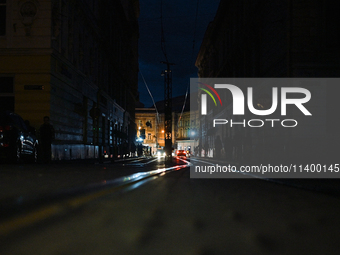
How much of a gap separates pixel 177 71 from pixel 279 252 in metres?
72.5

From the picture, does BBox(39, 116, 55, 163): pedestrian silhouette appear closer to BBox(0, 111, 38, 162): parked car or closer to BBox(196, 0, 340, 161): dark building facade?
BBox(0, 111, 38, 162): parked car

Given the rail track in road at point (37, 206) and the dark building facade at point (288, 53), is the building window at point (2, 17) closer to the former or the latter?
the dark building facade at point (288, 53)

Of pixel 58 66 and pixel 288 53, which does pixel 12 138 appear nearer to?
pixel 58 66

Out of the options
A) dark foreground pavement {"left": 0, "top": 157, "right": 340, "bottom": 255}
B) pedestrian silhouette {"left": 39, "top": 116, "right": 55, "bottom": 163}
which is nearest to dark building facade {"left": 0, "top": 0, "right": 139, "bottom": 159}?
pedestrian silhouette {"left": 39, "top": 116, "right": 55, "bottom": 163}

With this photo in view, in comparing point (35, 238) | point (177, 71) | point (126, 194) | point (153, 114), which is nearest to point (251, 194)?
point (126, 194)

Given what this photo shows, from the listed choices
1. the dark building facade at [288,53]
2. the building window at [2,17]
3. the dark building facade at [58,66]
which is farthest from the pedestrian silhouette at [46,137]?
the dark building facade at [288,53]

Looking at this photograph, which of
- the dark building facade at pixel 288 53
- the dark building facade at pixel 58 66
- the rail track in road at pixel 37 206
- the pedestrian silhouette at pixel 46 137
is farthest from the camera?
the dark building facade at pixel 288 53

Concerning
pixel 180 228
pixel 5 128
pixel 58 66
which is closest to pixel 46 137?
pixel 5 128

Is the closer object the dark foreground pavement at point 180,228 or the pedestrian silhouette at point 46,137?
the dark foreground pavement at point 180,228

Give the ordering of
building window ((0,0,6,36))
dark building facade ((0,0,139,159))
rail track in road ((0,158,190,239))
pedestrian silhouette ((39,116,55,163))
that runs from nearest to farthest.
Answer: rail track in road ((0,158,190,239)) → pedestrian silhouette ((39,116,55,163)) → dark building facade ((0,0,139,159)) → building window ((0,0,6,36))

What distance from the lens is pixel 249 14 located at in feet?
103

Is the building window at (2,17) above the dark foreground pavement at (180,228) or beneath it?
above

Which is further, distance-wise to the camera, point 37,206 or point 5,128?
point 5,128

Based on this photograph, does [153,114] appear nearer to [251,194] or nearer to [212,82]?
[212,82]
